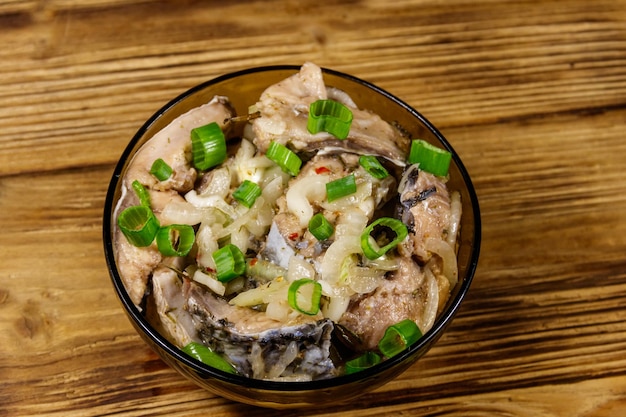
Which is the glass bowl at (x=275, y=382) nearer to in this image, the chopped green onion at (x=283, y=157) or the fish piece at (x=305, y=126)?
the fish piece at (x=305, y=126)

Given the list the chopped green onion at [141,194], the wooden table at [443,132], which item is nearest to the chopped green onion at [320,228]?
the chopped green onion at [141,194]

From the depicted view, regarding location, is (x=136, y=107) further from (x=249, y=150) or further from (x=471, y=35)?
(x=471, y=35)

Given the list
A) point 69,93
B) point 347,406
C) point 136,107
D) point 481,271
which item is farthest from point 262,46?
point 347,406

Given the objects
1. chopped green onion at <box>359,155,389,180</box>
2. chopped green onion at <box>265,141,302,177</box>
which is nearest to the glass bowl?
chopped green onion at <box>359,155,389,180</box>

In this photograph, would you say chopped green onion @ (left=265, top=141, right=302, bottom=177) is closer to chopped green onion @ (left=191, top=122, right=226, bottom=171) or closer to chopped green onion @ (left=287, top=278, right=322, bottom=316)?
chopped green onion @ (left=191, top=122, right=226, bottom=171)

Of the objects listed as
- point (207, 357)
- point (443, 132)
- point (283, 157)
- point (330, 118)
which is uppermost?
point (330, 118)

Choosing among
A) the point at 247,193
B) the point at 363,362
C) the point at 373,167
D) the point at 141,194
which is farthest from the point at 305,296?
the point at 141,194

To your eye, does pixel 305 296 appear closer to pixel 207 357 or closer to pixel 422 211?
pixel 207 357
